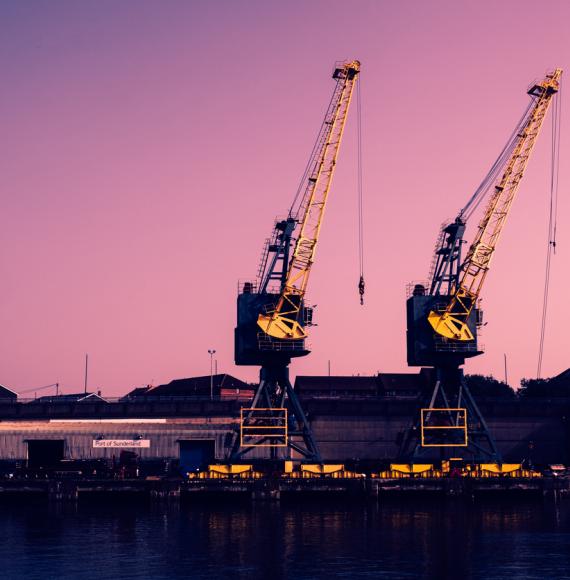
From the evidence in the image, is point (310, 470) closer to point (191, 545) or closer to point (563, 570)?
point (191, 545)

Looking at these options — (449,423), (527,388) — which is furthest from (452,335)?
(527,388)

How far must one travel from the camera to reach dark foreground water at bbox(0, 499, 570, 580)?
140 ft

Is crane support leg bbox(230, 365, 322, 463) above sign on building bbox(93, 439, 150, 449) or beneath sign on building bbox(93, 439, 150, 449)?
above

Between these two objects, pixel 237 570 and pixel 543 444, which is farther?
pixel 543 444

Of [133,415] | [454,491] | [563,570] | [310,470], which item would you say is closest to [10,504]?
[133,415]

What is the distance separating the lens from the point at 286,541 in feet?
169

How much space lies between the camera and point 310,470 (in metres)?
79.2

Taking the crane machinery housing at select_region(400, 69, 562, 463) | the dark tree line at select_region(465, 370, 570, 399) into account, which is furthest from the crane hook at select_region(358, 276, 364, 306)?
the dark tree line at select_region(465, 370, 570, 399)

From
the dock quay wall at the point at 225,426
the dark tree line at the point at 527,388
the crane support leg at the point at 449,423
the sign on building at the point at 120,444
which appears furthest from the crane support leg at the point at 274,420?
the dark tree line at the point at 527,388

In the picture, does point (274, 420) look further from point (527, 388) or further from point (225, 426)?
point (527, 388)

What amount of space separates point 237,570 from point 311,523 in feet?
59.8

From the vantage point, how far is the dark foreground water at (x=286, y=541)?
42719 millimetres

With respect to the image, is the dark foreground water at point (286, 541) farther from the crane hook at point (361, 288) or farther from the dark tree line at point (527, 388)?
the dark tree line at point (527, 388)

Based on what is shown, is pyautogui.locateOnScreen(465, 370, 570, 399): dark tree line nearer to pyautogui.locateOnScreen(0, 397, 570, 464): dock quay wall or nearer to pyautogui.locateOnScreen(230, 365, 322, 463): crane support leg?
pyautogui.locateOnScreen(0, 397, 570, 464): dock quay wall
